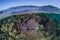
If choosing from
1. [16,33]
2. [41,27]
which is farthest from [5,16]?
[41,27]

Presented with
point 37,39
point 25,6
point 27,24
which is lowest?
point 37,39

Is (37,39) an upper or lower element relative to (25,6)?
lower

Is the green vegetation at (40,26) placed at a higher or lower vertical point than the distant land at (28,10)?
lower

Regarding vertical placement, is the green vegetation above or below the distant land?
below

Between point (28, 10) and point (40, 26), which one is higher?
point (28, 10)

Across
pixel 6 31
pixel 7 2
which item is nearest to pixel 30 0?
pixel 7 2

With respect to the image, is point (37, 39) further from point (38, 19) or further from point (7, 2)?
point (7, 2)
